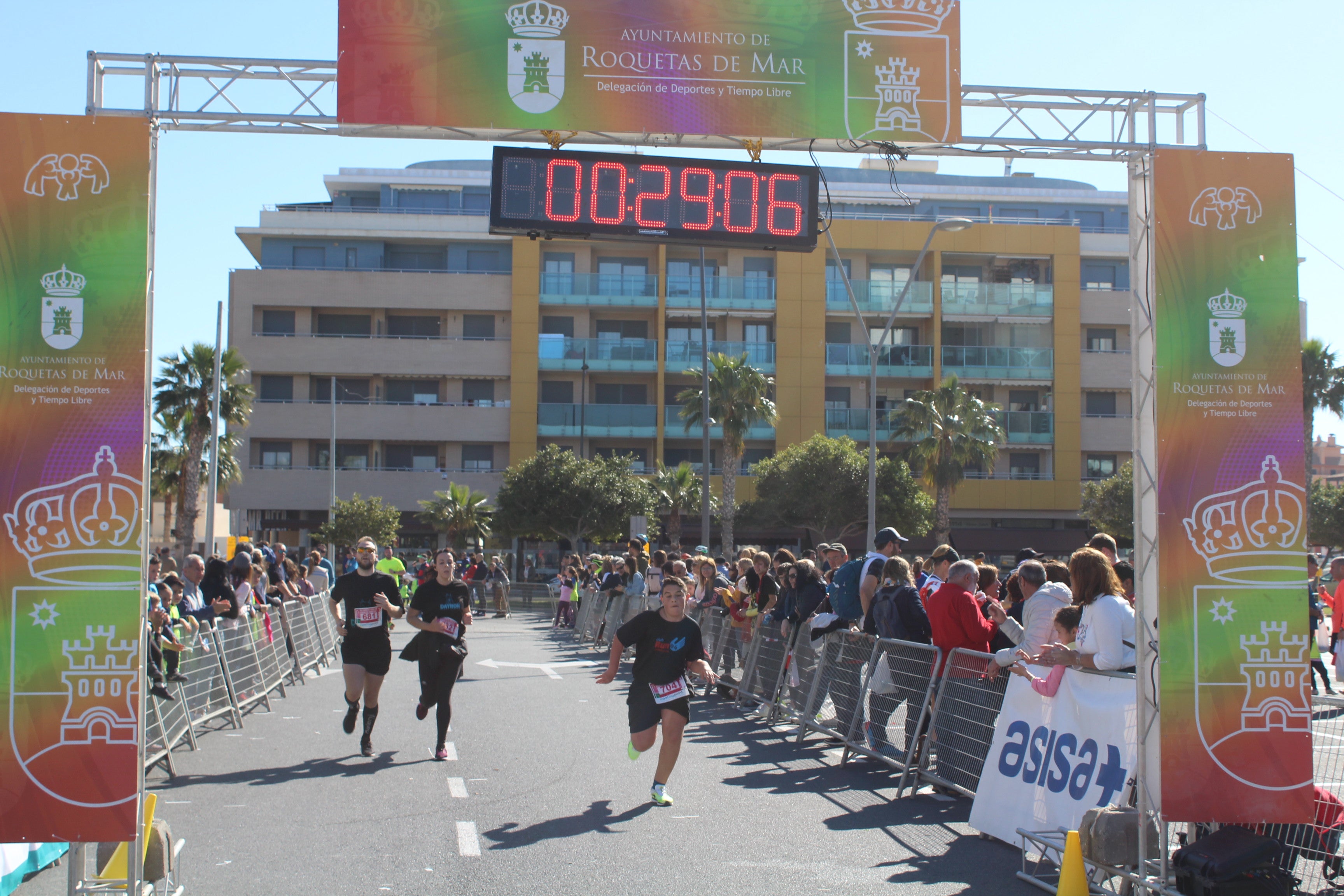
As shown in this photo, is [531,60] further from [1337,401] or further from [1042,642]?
[1337,401]

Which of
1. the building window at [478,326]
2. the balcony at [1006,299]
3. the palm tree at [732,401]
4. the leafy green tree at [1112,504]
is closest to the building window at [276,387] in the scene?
the building window at [478,326]

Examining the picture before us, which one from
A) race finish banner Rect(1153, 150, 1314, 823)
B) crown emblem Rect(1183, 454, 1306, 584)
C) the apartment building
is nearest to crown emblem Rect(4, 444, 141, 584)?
race finish banner Rect(1153, 150, 1314, 823)

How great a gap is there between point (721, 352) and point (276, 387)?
2032 cm

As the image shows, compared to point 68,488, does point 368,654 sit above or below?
below

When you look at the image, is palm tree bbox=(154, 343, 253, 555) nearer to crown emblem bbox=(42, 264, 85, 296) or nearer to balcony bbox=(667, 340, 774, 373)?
balcony bbox=(667, 340, 774, 373)

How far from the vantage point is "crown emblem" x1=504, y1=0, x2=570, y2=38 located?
7.36 meters

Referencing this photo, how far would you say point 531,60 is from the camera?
7371 millimetres

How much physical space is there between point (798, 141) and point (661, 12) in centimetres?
119

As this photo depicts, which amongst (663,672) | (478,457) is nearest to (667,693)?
(663,672)

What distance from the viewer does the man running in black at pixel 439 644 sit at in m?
10.4

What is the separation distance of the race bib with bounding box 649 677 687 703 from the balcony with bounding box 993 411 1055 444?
47.9 metres

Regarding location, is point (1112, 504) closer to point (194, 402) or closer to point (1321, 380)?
point (1321, 380)

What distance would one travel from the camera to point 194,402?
135 ft

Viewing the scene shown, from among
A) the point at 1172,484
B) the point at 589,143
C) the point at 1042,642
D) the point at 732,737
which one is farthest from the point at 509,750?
the point at 1172,484
